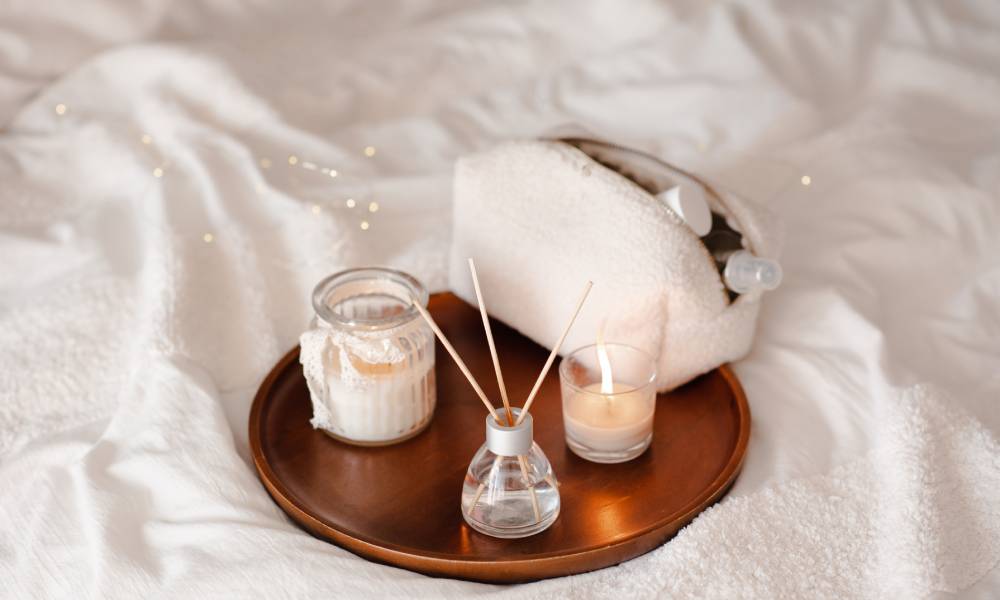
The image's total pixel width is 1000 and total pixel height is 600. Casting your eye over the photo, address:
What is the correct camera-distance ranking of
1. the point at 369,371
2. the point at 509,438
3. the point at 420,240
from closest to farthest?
the point at 509,438
the point at 369,371
the point at 420,240

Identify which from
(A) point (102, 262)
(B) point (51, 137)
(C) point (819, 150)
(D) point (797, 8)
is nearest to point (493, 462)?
(A) point (102, 262)

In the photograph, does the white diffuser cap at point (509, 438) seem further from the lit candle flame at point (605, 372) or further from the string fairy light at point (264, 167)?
the string fairy light at point (264, 167)

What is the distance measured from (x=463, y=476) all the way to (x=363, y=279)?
0.66 ft

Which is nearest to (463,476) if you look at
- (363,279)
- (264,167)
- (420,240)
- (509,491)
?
(509,491)

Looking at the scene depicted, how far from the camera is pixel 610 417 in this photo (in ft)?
2.76

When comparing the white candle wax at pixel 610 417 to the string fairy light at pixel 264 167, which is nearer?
the white candle wax at pixel 610 417

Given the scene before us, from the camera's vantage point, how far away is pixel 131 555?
0.79m

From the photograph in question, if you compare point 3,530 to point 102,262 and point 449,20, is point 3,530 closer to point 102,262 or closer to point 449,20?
point 102,262

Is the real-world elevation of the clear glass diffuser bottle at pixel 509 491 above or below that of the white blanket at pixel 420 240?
above

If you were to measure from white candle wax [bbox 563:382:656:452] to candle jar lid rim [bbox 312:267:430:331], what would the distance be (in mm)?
147

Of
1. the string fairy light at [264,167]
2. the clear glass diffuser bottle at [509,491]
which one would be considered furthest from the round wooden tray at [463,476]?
the string fairy light at [264,167]

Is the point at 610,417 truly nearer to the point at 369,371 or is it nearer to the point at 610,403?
the point at 610,403

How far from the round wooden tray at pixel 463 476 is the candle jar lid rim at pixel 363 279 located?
0.35ft

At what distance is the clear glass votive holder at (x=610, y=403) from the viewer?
33.1 inches
